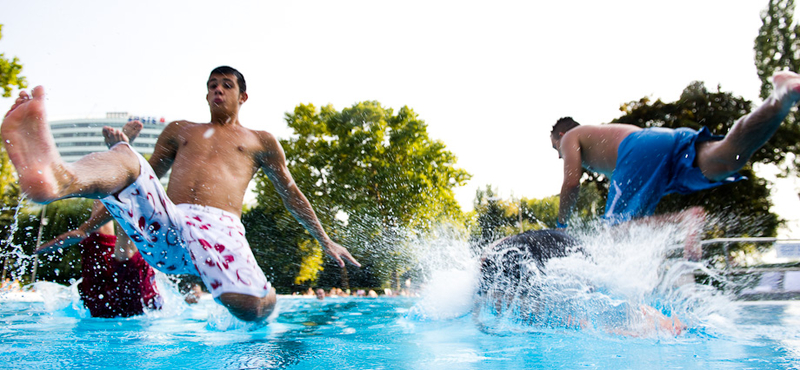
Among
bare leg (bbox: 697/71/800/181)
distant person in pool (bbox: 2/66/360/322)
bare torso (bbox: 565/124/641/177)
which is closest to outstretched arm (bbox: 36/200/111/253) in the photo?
distant person in pool (bbox: 2/66/360/322)

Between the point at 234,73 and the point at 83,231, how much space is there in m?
1.55

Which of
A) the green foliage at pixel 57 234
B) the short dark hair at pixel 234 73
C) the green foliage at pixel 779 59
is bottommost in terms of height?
the green foliage at pixel 57 234

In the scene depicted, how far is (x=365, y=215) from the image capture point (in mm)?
16141

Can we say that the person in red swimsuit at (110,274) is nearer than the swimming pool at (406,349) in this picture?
No

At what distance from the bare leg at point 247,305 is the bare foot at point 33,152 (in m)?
1.14

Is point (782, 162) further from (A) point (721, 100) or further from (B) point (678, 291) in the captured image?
(B) point (678, 291)

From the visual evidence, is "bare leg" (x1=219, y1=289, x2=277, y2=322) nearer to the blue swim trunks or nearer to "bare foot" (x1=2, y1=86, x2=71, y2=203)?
"bare foot" (x1=2, y1=86, x2=71, y2=203)

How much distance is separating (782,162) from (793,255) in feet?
27.6

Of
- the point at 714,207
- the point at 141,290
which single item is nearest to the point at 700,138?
the point at 141,290

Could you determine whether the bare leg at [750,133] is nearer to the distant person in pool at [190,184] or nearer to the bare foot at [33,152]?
the distant person in pool at [190,184]

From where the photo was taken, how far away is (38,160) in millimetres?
1501

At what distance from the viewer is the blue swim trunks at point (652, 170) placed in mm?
2870

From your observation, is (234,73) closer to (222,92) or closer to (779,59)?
(222,92)

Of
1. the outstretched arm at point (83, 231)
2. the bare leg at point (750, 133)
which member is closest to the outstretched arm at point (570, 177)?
the bare leg at point (750, 133)
